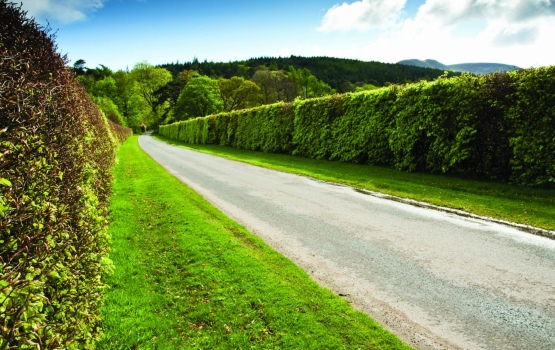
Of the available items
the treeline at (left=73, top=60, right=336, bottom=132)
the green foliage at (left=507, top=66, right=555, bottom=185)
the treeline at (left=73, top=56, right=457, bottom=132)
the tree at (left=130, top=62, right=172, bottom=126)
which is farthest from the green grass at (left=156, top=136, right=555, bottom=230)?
the tree at (left=130, top=62, right=172, bottom=126)

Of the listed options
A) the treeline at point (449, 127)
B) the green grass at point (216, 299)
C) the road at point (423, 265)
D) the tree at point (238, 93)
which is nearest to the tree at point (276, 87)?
the tree at point (238, 93)

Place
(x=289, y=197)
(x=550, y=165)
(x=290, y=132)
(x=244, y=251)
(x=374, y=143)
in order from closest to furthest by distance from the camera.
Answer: (x=244, y=251)
(x=550, y=165)
(x=289, y=197)
(x=374, y=143)
(x=290, y=132)

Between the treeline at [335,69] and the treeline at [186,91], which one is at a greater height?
the treeline at [335,69]

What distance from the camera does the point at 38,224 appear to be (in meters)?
2.85

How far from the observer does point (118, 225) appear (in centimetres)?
915

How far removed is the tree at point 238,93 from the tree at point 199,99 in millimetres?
6810

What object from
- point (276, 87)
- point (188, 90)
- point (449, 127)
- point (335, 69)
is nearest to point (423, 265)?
point (449, 127)

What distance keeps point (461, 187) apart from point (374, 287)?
924cm

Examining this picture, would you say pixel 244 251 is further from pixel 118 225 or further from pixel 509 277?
pixel 509 277

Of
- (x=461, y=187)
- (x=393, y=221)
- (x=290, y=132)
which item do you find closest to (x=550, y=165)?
(x=461, y=187)

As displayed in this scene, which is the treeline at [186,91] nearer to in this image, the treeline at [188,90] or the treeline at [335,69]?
the treeline at [188,90]

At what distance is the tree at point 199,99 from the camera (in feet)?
256

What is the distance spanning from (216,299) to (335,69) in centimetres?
15881

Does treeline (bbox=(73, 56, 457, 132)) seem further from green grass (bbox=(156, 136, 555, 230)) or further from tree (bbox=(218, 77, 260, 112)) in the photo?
green grass (bbox=(156, 136, 555, 230))
